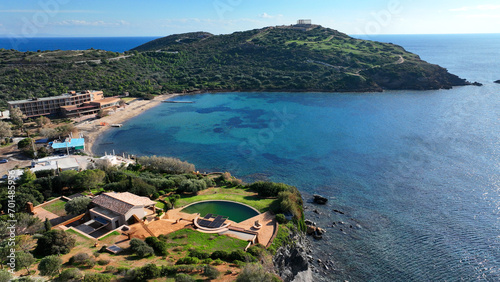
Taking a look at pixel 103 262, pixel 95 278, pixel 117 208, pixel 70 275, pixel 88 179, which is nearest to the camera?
pixel 95 278

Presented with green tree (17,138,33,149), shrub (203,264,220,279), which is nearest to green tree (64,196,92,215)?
shrub (203,264,220,279)

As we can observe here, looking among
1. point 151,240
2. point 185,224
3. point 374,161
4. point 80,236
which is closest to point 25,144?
point 80,236

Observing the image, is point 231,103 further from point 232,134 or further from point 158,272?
point 158,272

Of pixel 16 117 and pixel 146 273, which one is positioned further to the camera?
pixel 16 117

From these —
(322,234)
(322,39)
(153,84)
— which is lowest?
(322,234)

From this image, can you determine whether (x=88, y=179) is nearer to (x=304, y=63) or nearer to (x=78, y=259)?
(x=78, y=259)

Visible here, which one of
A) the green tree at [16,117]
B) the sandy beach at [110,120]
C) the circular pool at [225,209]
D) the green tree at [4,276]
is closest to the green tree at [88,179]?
the circular pool at [225,209]

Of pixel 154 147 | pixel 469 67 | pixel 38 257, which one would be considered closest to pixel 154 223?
pixel 38 257
